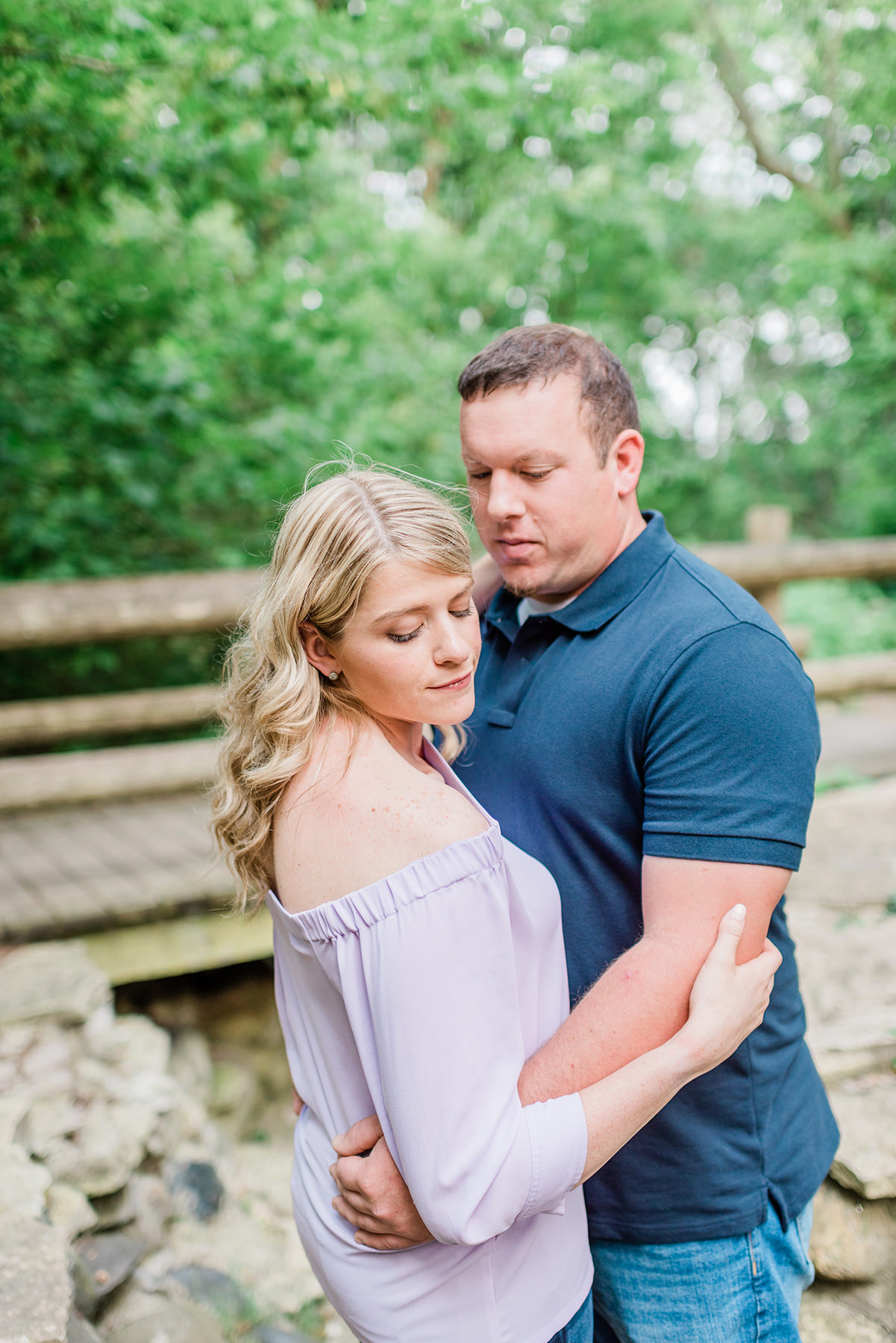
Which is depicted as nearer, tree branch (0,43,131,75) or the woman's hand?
the woman's hand

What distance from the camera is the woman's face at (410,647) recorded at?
133 centimetres

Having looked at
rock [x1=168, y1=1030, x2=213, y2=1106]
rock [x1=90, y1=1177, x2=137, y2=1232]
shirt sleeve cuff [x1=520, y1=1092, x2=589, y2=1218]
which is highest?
shirt sleeve cuff [x1=520, y1=1092, x2=589, y2=1218]

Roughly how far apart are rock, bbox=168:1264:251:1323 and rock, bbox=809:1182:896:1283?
1549 millimetres

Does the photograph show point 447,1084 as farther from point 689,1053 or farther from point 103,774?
point 103,774

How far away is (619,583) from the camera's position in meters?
1.62

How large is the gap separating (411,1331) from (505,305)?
1213 centimetres

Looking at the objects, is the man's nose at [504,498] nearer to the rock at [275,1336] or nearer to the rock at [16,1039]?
the rock at [16,1039]

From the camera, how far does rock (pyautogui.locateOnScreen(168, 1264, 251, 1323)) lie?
259cm

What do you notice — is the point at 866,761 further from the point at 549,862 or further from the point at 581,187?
the point at 581,187

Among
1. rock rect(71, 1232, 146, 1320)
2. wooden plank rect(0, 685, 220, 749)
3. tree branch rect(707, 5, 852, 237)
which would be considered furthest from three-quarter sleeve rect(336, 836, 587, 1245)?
tree branch rect(707, 5, 852, 237)

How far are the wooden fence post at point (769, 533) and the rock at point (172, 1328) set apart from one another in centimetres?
432

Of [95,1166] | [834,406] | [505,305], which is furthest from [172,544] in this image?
[834,406]

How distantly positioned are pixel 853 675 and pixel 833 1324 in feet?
12.9

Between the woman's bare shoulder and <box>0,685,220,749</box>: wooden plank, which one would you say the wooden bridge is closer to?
<box>0,685,220,749</box>: wooden plank
